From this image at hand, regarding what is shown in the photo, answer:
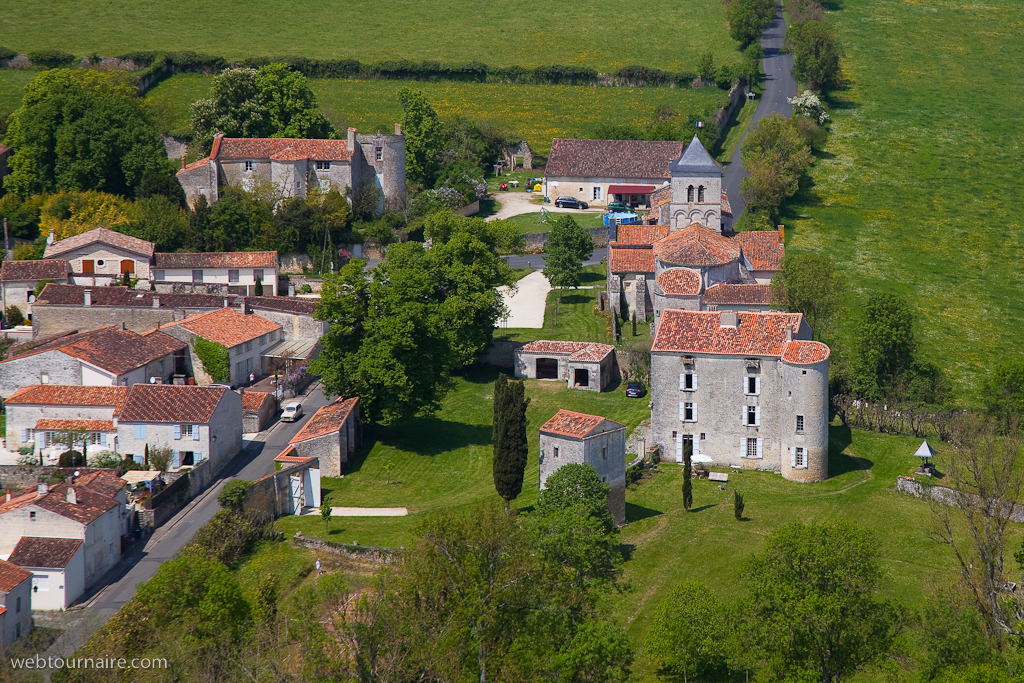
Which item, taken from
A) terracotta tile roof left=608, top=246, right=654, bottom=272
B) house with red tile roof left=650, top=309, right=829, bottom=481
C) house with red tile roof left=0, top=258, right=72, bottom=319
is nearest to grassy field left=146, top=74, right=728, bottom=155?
house with red tile roof left=0, top=258, right=72, bottom=319

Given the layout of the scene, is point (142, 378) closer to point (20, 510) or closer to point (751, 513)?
point (20, 510)

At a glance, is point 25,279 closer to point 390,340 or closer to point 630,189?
point 390,340

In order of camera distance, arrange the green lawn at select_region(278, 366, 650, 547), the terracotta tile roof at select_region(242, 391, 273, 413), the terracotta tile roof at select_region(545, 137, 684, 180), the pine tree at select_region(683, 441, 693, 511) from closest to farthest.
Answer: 1. the pine tree at select_region(683, 441, 693, 511)
2. the green lawn at select_region(278, 366, 650, 547)
3. the terracotta tile roof at select_region(242, 391, 273, 413)
4. the terracotta tile roof at select_region(545, 137, 684, 180)

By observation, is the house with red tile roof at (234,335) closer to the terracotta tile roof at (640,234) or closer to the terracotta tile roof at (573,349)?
the terracotta tile roof at (573,349)

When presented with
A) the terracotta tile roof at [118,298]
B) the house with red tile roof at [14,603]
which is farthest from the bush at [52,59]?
the house with red tile roof at [14,603]

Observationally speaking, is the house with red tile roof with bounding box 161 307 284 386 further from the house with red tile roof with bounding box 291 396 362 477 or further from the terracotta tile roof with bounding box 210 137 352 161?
the terracotta tile roof with bounding box 210 137 352 161

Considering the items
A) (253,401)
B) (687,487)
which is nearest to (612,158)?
(253,401)
